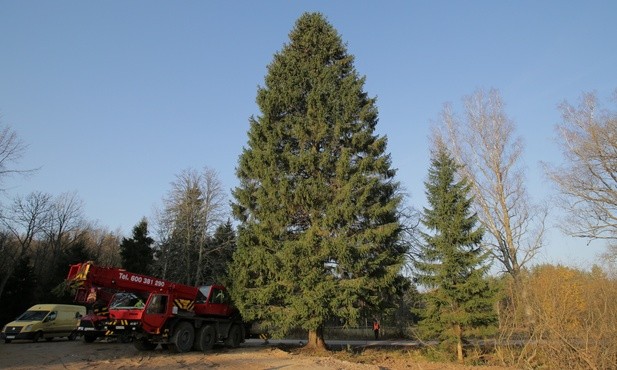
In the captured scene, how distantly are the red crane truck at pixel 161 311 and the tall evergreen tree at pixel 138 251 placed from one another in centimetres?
2257

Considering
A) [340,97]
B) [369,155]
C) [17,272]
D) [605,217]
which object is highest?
[340,97]

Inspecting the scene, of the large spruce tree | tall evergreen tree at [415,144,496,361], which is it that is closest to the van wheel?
the large spruce tree

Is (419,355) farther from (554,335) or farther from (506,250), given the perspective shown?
(506,250)

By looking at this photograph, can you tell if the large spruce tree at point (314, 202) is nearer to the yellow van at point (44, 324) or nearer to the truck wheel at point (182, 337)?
the truck wheel at point (182, 337)

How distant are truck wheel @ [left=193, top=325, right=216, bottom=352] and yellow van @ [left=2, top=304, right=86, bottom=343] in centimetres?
988

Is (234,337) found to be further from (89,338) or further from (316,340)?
(89,338)

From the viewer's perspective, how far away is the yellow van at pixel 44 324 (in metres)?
19.8

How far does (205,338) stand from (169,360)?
3.36 metres

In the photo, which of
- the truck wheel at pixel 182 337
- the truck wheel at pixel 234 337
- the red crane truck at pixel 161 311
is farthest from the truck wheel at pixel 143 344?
the truck wheel at pixel 234 337

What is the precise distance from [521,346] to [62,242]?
47.8m

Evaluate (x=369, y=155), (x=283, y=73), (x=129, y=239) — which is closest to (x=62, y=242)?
(x=129, y=239)

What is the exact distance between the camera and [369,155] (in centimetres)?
1861

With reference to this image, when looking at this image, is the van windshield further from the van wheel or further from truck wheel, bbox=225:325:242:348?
truck wheel, bbox=225:325:242:348

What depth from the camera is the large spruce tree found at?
53.3 feet
